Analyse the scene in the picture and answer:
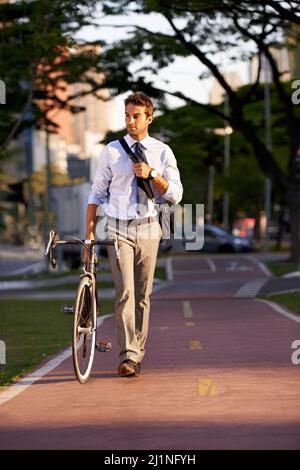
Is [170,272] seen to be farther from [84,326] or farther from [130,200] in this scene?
[84,326]

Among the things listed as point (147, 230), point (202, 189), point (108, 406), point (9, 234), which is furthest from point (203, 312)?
point (9, 234)

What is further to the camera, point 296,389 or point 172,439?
point 296,389

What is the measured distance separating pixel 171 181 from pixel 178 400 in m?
2.12

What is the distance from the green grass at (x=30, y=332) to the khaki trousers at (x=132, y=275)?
1.01 metres

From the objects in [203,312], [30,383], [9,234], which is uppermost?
[30,383]

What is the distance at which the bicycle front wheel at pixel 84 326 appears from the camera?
10.2 metres

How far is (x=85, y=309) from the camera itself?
34.7 feet

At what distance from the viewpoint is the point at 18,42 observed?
→ 3025cm

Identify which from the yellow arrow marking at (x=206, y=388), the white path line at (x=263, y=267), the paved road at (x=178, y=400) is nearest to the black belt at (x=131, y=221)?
the paved road at (x=178, y=400)

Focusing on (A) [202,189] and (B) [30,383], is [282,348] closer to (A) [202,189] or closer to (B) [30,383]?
(B) [30,383]

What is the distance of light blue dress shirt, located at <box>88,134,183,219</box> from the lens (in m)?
10.7

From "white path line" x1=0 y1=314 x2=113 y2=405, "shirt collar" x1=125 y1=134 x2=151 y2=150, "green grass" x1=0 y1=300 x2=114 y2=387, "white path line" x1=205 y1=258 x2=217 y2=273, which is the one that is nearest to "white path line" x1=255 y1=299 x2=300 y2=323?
"green grass" x1=0 y1=300 x2=114 y2=387
